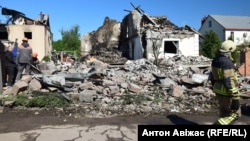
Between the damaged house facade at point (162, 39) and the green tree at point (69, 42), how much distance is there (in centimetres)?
2085

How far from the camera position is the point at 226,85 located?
4.95m

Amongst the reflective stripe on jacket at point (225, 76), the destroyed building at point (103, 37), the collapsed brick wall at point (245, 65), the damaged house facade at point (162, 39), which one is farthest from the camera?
the destroyed building at point (103, 37)

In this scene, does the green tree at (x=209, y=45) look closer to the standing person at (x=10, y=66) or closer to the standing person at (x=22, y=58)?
the standing person at (x=22, y=58)

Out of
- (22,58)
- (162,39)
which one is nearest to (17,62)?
(22,58)

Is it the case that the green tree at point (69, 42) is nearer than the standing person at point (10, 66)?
No

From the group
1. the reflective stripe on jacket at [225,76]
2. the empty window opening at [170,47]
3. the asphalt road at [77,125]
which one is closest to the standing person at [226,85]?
the reflective stripe on jacket at [225,76]

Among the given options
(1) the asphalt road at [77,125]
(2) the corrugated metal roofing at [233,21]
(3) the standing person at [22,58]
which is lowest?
(1) the asphalt road at [77,125]

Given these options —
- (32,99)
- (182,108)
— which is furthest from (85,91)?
(182,108)

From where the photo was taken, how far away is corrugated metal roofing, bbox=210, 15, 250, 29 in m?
45.8

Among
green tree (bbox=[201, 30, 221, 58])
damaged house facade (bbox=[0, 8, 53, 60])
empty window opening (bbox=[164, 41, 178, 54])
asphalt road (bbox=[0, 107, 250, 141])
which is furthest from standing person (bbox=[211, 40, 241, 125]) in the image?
green tree (bbox=[201, 30, 221, 58])

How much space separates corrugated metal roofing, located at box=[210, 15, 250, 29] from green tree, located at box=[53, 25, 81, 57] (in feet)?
71.7

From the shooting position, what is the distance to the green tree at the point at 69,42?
47503mm

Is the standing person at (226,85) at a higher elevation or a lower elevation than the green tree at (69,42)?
lower

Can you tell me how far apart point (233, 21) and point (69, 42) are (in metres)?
26.4
